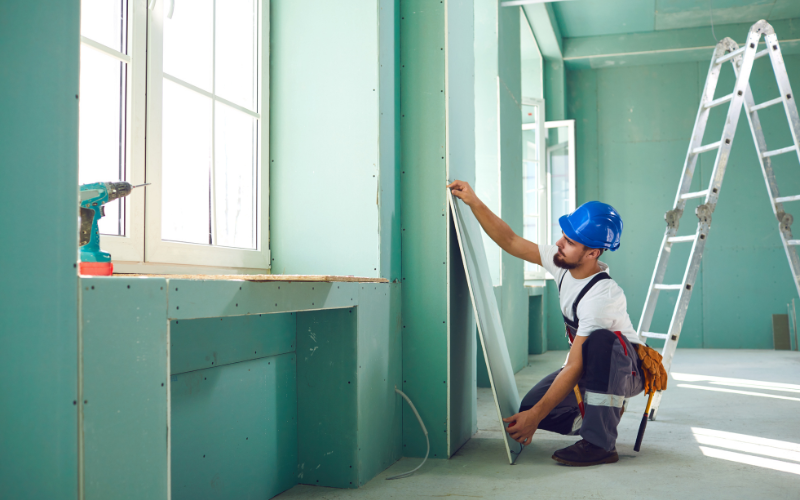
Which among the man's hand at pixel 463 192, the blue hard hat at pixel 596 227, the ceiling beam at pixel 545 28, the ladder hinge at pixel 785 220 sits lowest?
the blue hard hat at pixel 596 227

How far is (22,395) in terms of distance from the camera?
894 millimetres

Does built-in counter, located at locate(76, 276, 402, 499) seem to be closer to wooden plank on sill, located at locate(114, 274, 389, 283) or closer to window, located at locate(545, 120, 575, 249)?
wooden plank on sill, located at locate(114, 274, 389, 283)

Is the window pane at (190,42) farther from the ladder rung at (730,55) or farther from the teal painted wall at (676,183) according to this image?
the teal painted wall at (676,183)

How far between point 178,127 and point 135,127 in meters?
0.19

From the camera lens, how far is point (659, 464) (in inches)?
89.0

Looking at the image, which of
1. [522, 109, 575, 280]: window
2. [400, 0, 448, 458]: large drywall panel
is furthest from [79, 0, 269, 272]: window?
[522, 109, 575, 280]: window

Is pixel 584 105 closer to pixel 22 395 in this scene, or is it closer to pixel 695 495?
pixel 695 495

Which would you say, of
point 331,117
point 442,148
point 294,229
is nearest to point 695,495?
point 442,148

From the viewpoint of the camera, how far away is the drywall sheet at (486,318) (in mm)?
2301

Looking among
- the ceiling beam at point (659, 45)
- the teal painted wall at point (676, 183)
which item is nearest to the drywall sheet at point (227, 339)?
the teal painted wall at point (676, 183)

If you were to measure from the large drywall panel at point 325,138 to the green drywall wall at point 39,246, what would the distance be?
4.15 ft

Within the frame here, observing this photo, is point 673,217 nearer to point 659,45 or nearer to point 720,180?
point 720,180

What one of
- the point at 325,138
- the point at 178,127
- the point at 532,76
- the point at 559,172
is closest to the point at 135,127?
the point at 178,127

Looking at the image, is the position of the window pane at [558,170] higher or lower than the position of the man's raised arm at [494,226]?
higher
